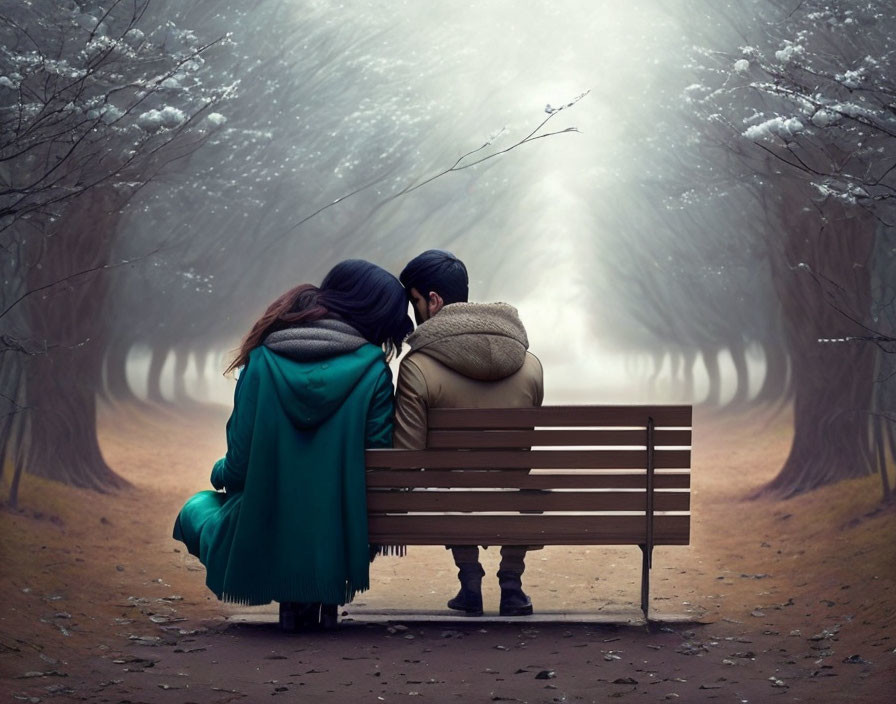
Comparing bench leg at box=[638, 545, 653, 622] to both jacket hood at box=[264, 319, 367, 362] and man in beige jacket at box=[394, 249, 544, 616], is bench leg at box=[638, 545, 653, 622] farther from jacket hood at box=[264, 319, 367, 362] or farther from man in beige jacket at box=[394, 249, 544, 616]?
jacket hood at box=[264, 319, 367, 362]

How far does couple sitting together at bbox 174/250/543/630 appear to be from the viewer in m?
6.09

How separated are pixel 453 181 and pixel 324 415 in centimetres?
1914

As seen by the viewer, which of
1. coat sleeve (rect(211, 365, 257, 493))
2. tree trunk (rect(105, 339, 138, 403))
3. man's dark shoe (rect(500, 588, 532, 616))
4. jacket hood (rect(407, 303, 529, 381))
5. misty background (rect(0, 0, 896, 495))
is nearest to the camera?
coat sleeve (rect(211, 365, 257, 493))

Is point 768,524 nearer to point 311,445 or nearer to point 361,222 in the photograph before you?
Answer: point 311,445

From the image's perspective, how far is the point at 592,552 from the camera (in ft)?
33.4

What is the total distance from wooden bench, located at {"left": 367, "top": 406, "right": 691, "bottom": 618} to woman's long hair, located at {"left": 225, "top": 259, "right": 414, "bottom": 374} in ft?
1.81

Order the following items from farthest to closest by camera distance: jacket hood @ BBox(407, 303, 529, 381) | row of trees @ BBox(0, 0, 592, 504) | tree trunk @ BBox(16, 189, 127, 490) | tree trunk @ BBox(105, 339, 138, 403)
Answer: tree trunk @ BBox(105, 339, 138, 403)
tree trunk @ BBox(16, 189, 127, 490)
row of trees @ BBox(0, 0, 592, 504)
jacket hood @ BBox(407, 303, 529, 381)

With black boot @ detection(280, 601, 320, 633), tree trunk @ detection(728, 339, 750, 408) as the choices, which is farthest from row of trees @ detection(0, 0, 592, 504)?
tree trunk @ detection(728, 339, 750, 408)

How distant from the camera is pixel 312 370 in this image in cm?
605

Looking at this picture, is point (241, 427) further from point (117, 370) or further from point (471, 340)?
point (117, 370)

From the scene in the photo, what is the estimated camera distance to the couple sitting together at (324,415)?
6.09 metres

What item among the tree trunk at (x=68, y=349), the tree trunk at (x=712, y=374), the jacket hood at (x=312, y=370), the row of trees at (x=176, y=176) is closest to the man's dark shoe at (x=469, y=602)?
the jacket hood at (x=312, y=370)

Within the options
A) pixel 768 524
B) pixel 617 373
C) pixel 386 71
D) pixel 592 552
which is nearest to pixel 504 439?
pixel 592 552

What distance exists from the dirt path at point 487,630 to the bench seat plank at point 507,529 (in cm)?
46
